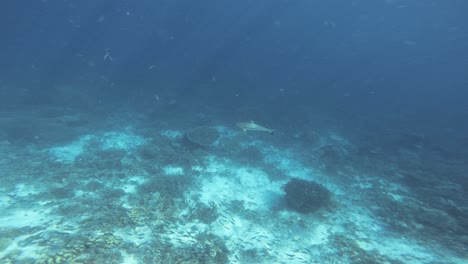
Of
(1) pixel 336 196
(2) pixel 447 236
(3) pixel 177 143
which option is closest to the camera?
(2) pixel 447 236

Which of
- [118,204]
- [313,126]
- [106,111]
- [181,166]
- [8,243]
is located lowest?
[8,243]

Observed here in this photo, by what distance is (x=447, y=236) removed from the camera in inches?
346

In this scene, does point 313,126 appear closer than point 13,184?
No

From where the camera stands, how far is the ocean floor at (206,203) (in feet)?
23.8

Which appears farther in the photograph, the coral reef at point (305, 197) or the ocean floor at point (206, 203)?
the coral reef at point (305, 197)

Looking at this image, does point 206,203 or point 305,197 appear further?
point 305,197

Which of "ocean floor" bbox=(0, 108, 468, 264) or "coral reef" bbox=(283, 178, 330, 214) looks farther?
"coral reef" bbox=(283, 178, 330, 214)

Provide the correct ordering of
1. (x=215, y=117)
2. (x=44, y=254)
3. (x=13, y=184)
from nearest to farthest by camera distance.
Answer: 1. (x=44, y=254)
2. (x=13, y=184)
3. (x=215, y=117)

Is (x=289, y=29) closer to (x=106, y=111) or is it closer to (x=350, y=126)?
(x=350, y=126)

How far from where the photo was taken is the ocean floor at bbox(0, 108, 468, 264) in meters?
7.26

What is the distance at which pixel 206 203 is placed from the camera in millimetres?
10172

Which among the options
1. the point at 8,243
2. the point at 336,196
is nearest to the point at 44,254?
the point at 8,243

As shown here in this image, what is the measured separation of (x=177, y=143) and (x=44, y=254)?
998 cm

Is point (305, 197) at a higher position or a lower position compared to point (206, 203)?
higher
